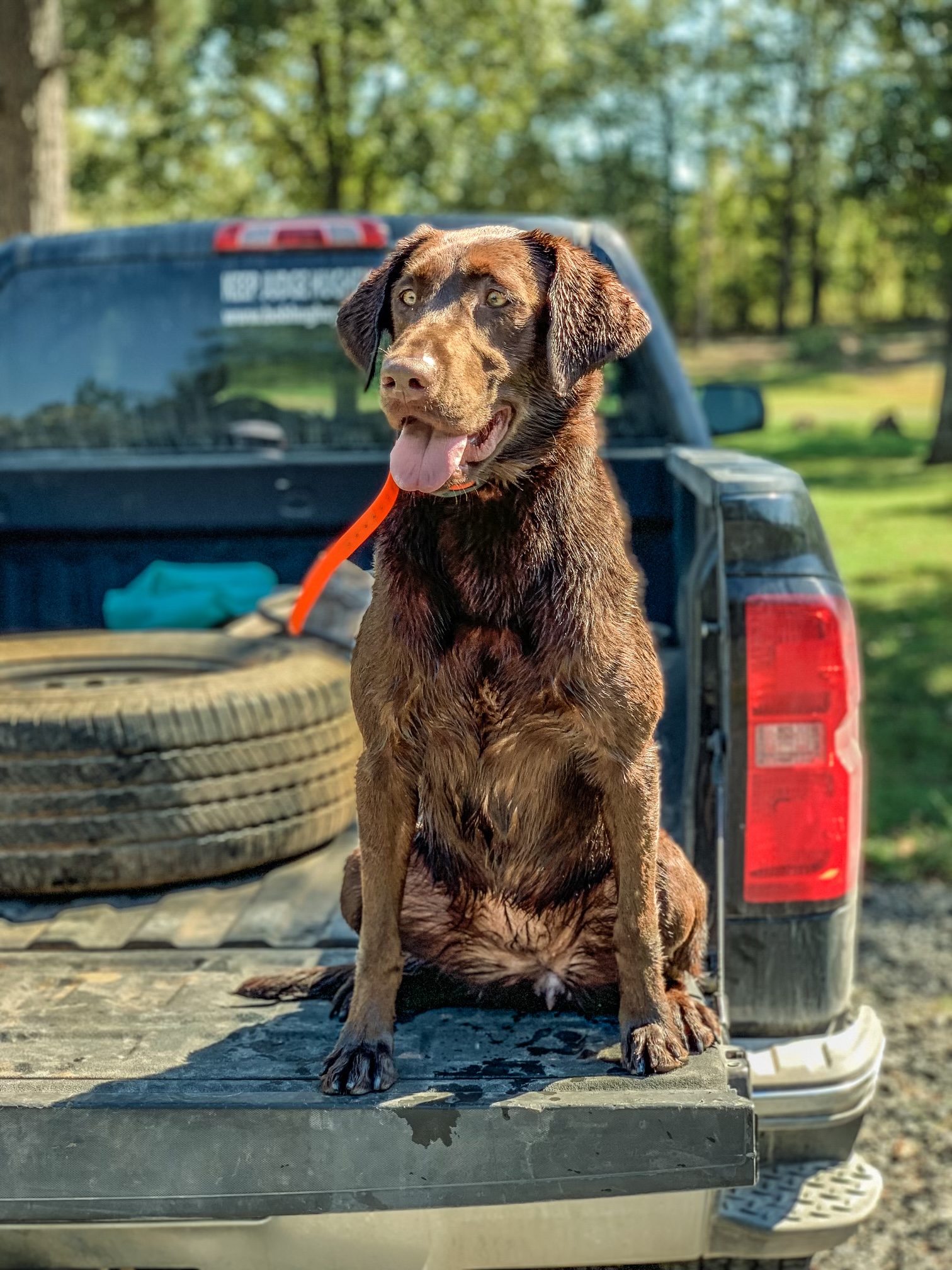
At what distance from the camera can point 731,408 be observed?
4199mm

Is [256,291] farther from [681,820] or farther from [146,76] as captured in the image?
[146,76]

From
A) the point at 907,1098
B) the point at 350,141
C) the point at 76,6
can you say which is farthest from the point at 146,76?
the point at 907,1098

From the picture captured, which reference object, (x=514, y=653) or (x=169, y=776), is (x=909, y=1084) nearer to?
(x=169, y=776)

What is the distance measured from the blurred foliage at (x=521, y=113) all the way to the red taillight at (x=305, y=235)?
643 cm

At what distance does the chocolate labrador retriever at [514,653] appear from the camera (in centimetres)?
205

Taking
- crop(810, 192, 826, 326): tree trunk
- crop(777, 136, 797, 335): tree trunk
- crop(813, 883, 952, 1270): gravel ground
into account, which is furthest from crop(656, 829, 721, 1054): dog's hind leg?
crop(810, 192, 826, 326): tree trunk

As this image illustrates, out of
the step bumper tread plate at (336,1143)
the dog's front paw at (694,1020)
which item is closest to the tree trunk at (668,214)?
the dog's front paw at (694,1020)

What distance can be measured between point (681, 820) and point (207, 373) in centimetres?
219

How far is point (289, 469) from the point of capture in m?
3.97

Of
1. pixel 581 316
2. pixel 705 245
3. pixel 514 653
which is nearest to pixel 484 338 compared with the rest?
pixel 581 316

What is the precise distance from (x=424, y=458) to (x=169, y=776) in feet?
4.06

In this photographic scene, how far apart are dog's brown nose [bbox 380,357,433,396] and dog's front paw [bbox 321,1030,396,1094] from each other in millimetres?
989

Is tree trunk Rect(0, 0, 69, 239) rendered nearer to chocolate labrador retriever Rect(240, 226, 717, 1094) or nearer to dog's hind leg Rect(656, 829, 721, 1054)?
chocolate labrador retriever Rect(240, 226, 717, 1094)

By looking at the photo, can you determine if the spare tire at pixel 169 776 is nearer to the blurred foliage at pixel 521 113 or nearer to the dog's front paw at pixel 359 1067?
the dog's front paw at pixel 359 1067
